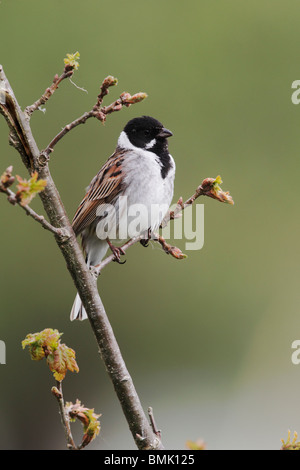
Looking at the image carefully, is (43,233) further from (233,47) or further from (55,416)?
(233,47)

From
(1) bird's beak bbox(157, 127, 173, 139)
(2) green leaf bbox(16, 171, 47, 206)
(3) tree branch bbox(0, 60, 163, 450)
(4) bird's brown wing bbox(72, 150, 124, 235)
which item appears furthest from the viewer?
(1) bird's beak bbox(157, 127, 173, 139)

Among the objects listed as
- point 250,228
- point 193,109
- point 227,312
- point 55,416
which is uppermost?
point 193,109

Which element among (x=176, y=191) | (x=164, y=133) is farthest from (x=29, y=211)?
(x=176, y=191)

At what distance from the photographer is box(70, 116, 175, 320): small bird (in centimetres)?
312

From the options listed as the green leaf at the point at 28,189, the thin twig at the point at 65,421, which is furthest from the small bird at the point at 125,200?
the green leaf at the point at 28,189

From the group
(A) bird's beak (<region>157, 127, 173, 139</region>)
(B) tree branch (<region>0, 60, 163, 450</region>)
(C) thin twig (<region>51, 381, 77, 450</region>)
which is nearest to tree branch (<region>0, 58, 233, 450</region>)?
(B) tree branch (<region>0, 60, 163, 450</region>)

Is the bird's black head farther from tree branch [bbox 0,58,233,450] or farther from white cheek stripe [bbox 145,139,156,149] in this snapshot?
tree branch [bbox 0,58,233,450]

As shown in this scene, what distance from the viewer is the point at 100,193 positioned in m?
3.23

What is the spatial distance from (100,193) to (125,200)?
0.12 m

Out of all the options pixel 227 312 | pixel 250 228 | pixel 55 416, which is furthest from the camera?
pixel 250 228
